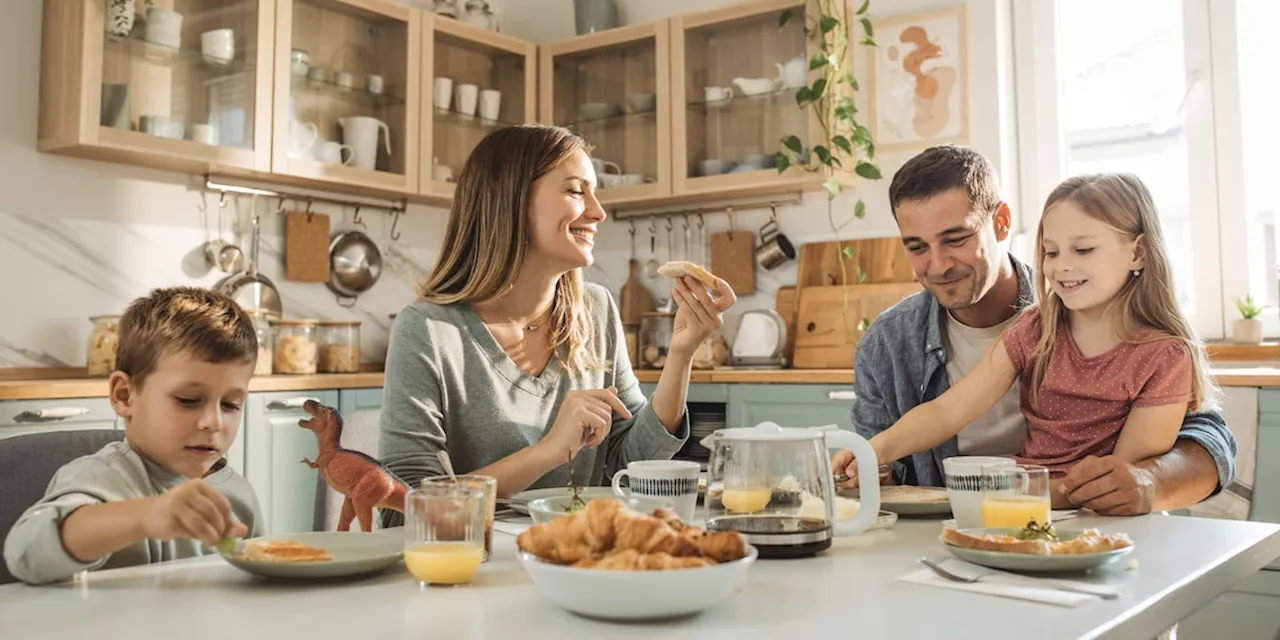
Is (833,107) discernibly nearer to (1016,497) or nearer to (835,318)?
(835,318)

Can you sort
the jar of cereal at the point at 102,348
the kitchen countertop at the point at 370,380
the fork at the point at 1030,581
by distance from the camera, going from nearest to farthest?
1. the fork at the point at 1030,581
2. the kitchen countertop at the point at 370,380
3. the jar of cereal at the point at 102,348

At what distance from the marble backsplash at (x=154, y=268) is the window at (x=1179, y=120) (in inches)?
27.2

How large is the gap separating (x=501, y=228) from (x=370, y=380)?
1.68 m

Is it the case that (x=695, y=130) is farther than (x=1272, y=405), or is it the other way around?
(x=695, y=130)

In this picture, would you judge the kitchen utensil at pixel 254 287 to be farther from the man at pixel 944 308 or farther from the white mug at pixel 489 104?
the man at pixel 944 308

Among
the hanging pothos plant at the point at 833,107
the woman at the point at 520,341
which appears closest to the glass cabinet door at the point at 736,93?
the hanging pothos plant at the point at 833,107

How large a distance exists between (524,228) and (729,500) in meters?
0.89

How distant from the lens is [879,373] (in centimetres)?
201

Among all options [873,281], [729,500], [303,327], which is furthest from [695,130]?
[729,500]

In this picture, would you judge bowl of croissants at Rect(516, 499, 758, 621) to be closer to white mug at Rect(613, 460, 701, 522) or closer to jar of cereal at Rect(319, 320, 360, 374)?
white mug at Rect(613, 460, 701, 522)

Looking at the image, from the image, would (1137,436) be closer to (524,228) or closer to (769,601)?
(769,601)

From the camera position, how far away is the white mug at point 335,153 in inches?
141

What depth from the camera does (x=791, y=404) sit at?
3369 mm

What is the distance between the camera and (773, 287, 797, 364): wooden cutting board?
3834mm
